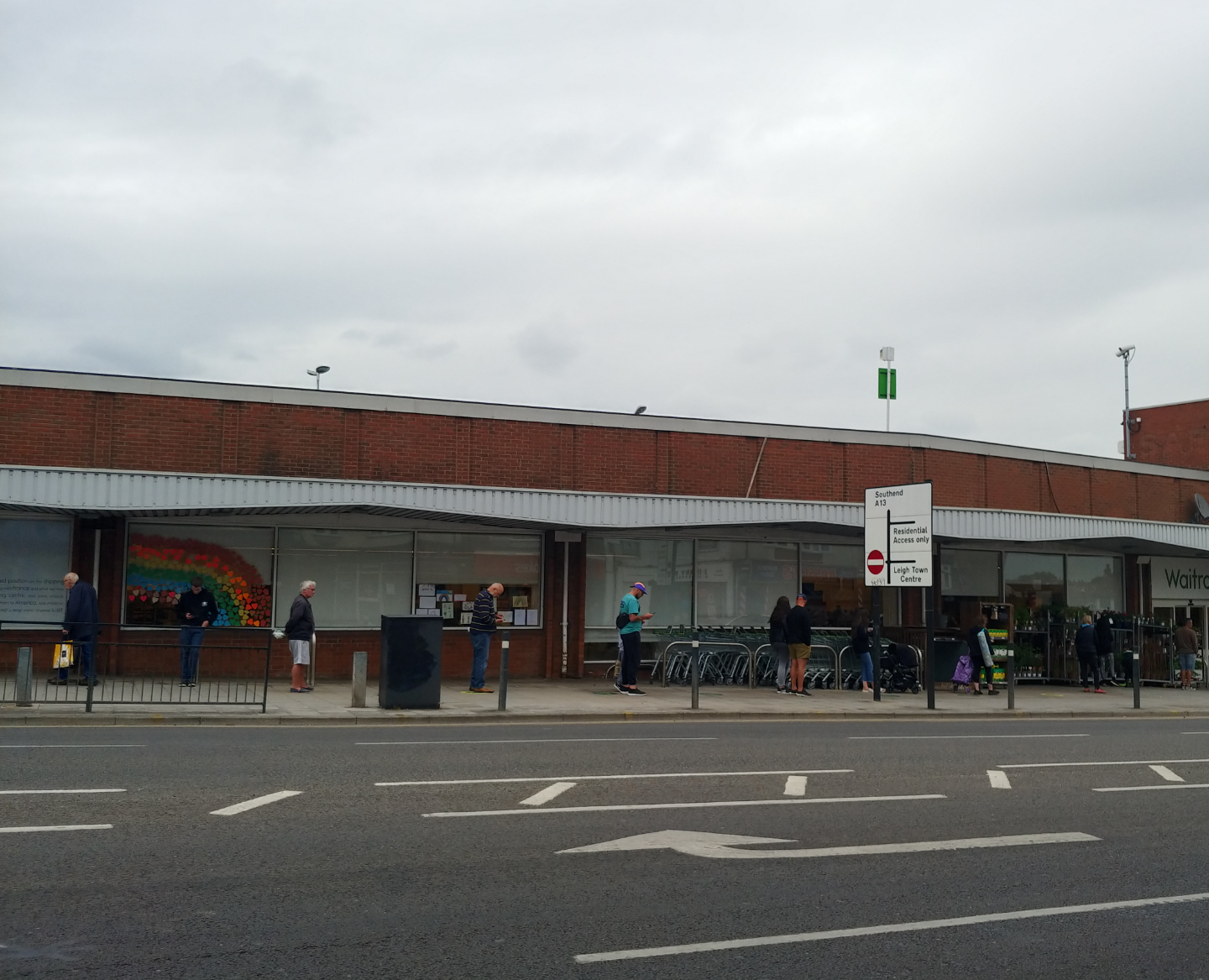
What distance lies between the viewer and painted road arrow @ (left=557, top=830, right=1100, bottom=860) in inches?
320

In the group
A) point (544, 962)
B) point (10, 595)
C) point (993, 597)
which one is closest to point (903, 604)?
point (993, 597)

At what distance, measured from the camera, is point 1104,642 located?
26.5m

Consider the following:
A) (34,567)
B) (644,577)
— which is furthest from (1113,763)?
(34,567)

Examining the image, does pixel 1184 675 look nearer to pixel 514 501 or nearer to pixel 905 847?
pixel 514 501

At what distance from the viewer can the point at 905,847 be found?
332 inches

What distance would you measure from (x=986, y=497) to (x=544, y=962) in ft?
82.3

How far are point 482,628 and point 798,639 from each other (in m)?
5.65

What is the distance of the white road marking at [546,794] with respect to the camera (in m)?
9.82

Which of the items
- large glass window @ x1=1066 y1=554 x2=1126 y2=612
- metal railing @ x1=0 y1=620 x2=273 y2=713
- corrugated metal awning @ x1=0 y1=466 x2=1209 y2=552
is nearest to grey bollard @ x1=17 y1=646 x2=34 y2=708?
metal railing @ x1=0 y1=620 x2=273 y2=713

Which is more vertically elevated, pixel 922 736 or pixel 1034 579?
pixel 1034 579

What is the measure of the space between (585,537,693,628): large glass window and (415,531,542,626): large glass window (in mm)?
1159

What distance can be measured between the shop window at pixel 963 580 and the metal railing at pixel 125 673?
15.0 m

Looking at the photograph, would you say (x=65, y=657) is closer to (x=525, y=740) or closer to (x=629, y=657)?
(x=525, y=740)

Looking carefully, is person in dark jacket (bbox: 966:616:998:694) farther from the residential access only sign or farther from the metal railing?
the metal railing
